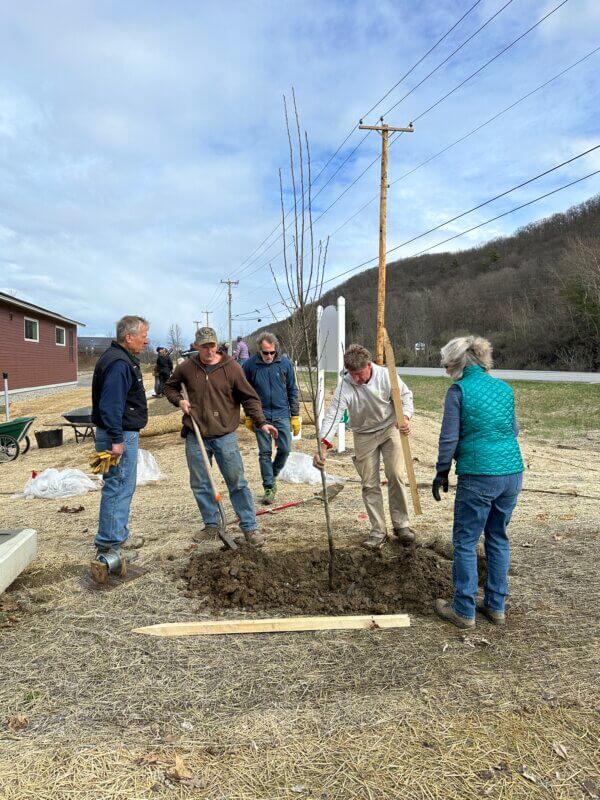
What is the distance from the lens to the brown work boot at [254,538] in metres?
4.69

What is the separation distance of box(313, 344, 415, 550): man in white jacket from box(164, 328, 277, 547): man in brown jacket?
0.82 metres

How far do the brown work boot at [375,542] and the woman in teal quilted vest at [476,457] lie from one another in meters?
1.40

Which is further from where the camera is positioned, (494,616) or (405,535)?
(405,535)

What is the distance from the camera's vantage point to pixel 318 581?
404 cm

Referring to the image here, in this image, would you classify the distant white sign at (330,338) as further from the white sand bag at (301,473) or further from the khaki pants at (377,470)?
the khaki pants at (377,470)

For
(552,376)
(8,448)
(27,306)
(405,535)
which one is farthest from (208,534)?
(552,376)

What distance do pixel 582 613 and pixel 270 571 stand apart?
2119mm

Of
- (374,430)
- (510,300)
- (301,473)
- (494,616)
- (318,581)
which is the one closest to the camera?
(494,616)

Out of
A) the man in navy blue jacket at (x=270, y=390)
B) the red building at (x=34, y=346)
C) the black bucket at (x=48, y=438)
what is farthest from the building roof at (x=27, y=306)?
the man in navy blue jacket at (x=270, y=390)

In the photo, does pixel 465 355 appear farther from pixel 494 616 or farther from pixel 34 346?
pixel 34 346

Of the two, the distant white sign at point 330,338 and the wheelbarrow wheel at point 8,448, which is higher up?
the distant white sign at point 330,338

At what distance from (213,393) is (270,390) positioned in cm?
165

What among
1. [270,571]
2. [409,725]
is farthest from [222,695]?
[270,571]

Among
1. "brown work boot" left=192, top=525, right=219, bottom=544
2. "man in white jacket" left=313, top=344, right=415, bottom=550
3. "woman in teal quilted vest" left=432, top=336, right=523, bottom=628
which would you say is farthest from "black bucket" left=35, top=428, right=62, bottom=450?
"woman in teal quilted vest" left=432, top=336, right=523, bottom=628
